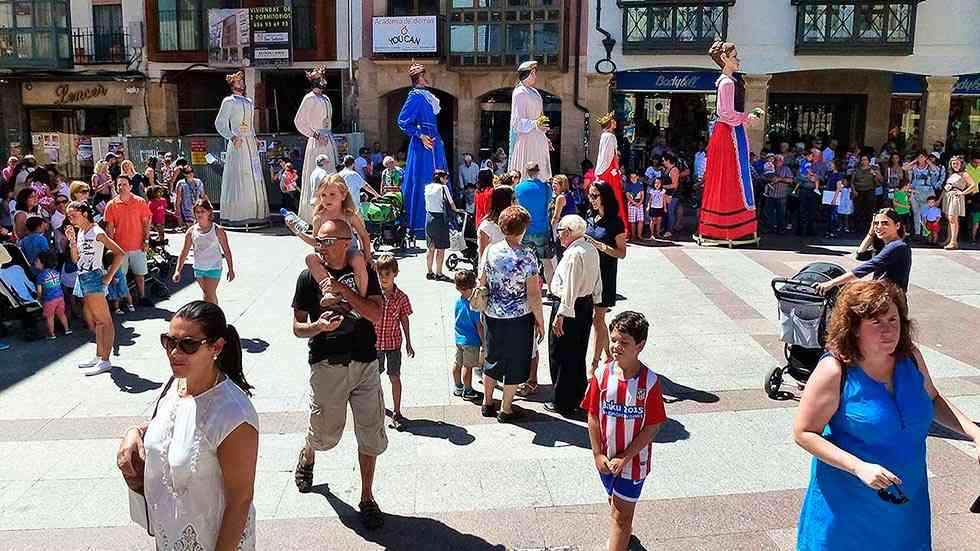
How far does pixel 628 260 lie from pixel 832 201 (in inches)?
209

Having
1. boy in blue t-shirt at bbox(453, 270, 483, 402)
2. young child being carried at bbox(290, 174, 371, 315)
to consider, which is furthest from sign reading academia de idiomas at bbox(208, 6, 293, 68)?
young child being carried at bbox(290, 174, 371, 315)

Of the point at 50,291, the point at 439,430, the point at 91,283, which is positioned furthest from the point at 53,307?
the point at 439,430

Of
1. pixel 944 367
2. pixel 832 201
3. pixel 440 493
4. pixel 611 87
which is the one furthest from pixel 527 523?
pixel 611 87

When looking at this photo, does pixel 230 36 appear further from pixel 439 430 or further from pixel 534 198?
pixel 439 430

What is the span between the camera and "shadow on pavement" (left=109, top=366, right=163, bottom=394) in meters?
7.53

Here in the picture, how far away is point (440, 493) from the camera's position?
17.7 ft

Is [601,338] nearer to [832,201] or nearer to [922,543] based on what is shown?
[922,543]

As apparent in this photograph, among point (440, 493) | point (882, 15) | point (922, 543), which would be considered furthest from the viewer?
point (882, 15)

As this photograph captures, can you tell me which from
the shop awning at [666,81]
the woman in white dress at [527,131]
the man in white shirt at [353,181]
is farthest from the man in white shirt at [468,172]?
the woman in white dress at [527,131]

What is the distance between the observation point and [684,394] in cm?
721

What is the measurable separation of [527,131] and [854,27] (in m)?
11.8

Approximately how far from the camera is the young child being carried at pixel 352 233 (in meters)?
4.66

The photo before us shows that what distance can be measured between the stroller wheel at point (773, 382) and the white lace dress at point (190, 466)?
507cm

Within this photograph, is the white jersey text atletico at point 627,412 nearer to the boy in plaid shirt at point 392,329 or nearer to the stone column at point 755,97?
the boy in plaid shirt at point 392,329
